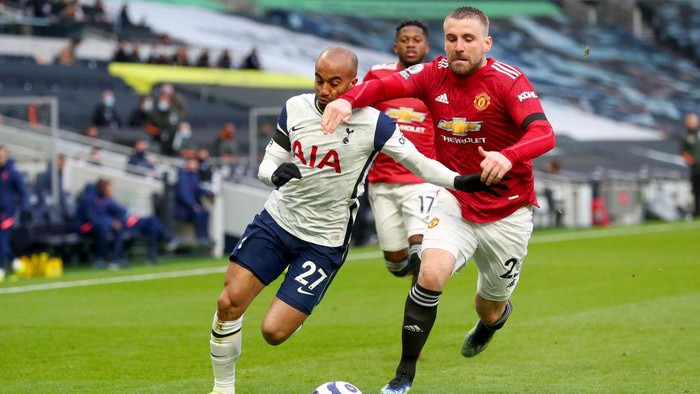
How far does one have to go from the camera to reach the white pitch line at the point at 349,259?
1677cm

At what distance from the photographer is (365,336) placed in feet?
37.2

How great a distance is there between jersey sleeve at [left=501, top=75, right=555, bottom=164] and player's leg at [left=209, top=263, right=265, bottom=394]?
1847 mm

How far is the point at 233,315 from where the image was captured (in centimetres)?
737

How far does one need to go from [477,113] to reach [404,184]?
3149 mm

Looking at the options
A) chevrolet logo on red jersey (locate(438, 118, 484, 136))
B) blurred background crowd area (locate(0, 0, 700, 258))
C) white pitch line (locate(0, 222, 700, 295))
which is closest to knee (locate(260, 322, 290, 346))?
chevrolet logo on red jersey (locate(438, 118, 484, 136))

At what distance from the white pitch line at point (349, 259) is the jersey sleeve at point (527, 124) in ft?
34.0

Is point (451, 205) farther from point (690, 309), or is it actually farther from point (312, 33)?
point (312, 33)

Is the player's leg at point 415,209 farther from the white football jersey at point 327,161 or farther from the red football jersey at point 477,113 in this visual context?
the white football jersey at point 327,161

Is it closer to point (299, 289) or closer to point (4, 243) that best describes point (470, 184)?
point (299, 289)

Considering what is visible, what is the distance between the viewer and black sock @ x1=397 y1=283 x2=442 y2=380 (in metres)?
7.58

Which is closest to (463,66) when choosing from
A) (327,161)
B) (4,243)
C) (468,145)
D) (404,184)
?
(468,145)

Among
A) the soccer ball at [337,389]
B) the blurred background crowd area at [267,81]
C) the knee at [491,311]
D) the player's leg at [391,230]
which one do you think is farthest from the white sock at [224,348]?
the blurred background crowd area at [267,81]

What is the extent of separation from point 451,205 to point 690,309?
226 inches

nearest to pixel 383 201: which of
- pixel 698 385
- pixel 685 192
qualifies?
pixel 698 385
